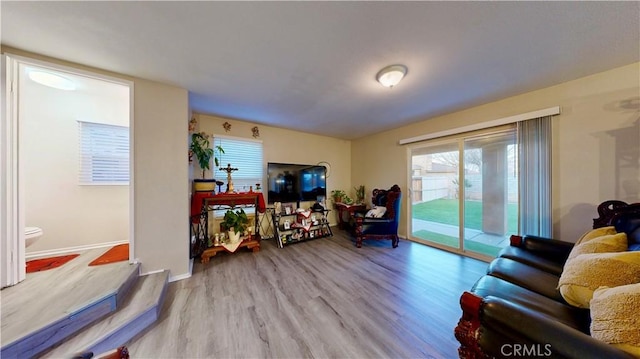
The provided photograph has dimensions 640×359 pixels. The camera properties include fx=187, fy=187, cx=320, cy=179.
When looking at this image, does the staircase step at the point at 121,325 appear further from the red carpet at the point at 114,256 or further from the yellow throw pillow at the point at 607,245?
the yellow throw pillow at the point at 607,245

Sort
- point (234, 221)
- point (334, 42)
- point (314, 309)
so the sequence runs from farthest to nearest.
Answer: point (234, 221), point (314, 309), point (334, 42)

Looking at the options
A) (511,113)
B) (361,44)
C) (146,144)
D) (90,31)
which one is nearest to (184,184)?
(146,144)

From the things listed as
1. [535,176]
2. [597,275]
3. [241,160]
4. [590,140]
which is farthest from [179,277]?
[590,140]

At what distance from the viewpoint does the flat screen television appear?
11.9 ft

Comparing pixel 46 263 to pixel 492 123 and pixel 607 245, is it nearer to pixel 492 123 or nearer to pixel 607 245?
pixel 607 245

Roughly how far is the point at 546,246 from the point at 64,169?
18.2ft

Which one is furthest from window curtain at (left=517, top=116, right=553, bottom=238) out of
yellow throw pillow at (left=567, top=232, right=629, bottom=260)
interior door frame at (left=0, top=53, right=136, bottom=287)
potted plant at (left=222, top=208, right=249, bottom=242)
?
interior door frame at (left=0, top=53, right=136, bottom=287)

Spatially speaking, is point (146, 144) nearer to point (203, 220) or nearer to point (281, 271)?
point (203, 220)

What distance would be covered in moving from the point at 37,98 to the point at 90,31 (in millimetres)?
2091

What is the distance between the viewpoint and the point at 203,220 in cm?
310

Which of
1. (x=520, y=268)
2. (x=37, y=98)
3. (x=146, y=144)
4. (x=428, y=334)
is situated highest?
(x=37, y=98)

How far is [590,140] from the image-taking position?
1.98 m

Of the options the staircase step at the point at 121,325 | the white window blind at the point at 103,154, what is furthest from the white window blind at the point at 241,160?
the staircase step at the point at 121,325

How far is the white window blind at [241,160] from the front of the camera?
3316mm
